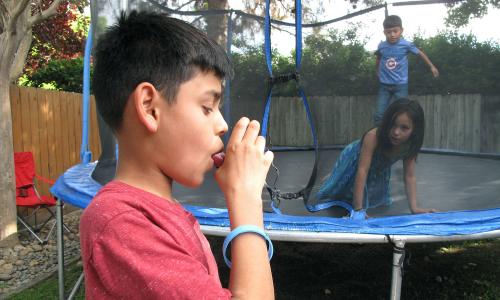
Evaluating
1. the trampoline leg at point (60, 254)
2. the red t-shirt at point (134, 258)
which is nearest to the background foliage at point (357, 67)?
the trampoline leg at point (60, 254)

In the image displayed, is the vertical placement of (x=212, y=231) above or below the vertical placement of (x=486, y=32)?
below

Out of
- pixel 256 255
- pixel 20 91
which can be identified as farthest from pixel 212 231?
pixel 20 91

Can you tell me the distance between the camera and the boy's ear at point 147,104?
0.75m

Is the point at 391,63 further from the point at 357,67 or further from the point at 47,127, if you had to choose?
the point at 47,127

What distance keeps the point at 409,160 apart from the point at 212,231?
3.24 ft

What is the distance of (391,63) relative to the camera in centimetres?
217

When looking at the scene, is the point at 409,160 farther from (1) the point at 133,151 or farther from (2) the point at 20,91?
(2) the point at 20,91

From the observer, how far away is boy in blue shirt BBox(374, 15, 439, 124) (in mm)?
2145

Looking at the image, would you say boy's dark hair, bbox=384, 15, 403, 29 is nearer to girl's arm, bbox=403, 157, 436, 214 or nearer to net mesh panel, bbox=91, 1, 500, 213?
net mesh panel, bbox=91, 1, 500, 213

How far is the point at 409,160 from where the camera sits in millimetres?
2184

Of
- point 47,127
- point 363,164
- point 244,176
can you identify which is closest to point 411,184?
point 363,164

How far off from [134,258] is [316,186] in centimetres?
191

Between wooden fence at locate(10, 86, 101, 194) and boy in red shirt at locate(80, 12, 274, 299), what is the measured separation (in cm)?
430

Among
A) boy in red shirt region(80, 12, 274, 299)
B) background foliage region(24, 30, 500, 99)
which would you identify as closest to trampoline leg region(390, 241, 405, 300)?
background foliage region(24, 30, 500, 99)
